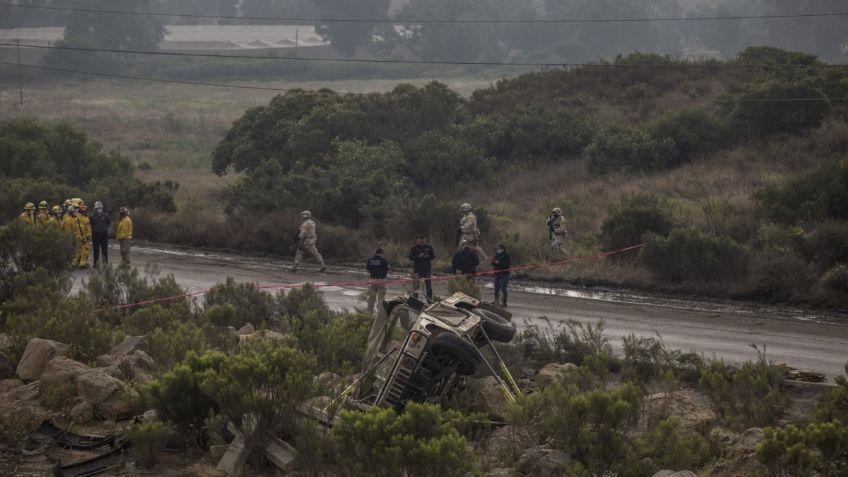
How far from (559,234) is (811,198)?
237 inches

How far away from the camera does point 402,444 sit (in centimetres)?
1091

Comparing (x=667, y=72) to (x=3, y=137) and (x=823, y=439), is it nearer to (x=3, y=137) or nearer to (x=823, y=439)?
(x=3, y=137)

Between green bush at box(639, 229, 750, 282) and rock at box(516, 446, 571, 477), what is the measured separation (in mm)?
12340

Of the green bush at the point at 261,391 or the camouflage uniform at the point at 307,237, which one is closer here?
the green bush at the point at 261,391

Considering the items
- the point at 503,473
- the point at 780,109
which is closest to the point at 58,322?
the point at 503,473

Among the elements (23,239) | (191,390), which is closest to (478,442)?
(191,390)

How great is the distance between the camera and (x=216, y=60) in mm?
107500

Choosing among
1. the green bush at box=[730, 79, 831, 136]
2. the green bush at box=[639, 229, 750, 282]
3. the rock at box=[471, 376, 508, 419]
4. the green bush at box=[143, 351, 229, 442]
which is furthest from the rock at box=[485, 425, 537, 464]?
the green bush at box=[730, 79, 831, 136]

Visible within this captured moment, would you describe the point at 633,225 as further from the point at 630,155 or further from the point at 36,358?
the point at 36,358

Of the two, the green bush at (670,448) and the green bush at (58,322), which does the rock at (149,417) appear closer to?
the green bush at (58,322)

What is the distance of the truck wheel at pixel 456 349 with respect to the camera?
41.1 feet

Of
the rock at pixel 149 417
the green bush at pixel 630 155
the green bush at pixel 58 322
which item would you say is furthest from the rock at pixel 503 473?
the green bush at pixel 630 155

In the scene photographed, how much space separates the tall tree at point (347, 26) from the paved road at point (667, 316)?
99345mm

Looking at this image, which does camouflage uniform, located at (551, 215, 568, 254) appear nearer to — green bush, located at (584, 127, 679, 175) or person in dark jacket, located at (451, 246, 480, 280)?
person in dark jacket, located at (451, 246, 480, 280)
